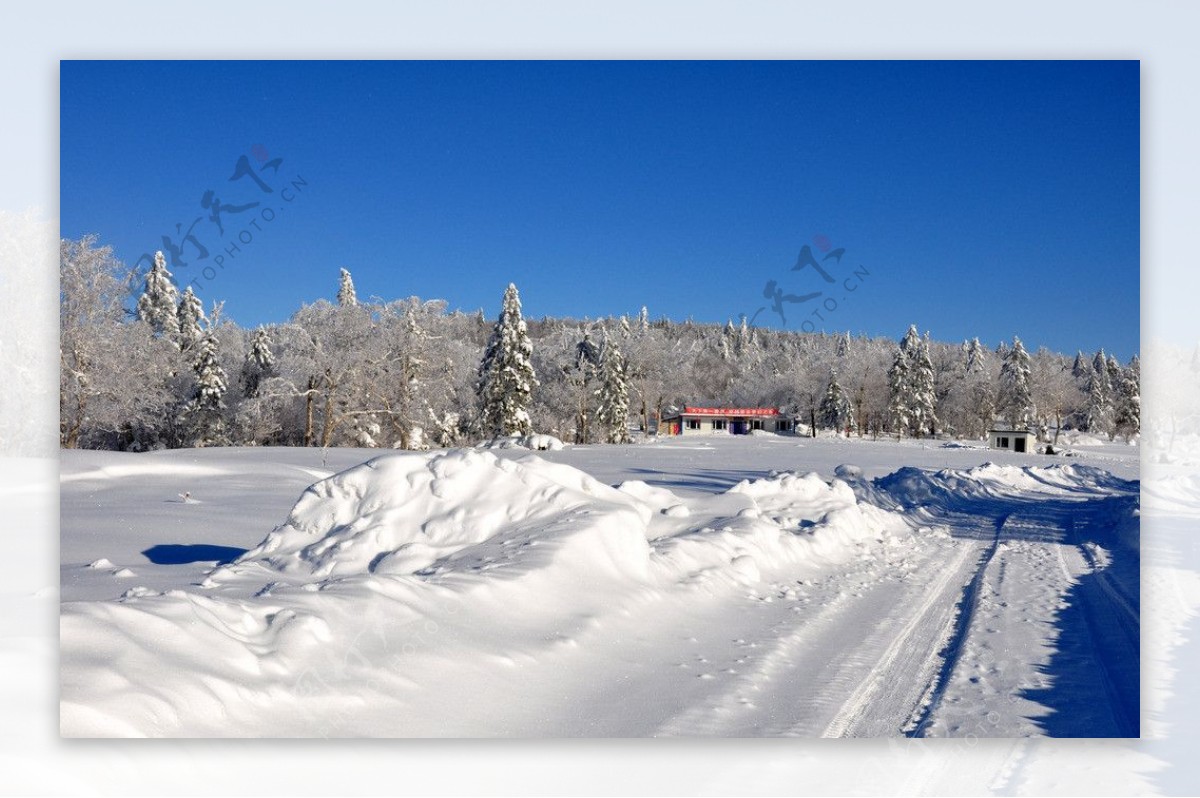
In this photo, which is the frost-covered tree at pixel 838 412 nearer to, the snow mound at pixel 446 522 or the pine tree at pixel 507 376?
the pine tree at pixel 507 376

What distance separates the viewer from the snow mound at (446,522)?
6695mm

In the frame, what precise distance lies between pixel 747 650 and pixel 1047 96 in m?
4.94

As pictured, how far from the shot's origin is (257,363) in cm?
1377

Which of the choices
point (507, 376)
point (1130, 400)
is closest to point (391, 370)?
point (507, 376)

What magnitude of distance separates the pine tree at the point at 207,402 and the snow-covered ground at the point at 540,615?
3.62 meters

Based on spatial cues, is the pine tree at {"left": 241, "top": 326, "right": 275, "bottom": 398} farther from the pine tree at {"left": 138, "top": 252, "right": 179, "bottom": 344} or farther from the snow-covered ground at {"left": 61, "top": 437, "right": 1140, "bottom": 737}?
the snow-covered ground at {"left": 61, "top": 437, "right": 1140, "bottom": 737}

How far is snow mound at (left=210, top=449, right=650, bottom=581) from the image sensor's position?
670 cm

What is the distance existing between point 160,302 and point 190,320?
2.58 feet

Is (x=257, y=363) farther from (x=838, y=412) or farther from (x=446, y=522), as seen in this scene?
(x=838, y=412)

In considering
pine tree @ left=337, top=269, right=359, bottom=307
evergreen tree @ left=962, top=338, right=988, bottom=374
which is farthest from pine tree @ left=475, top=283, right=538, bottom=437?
evergreen tree @ left=962, top=338, right=988, bottom=374

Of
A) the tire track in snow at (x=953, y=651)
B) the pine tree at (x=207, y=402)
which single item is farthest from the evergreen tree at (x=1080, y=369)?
the pine tree at (x=207, y=402)

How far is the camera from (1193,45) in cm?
633

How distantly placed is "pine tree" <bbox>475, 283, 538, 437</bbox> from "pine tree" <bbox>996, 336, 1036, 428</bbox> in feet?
15.9

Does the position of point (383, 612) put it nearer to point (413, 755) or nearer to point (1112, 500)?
point (413, 755)
